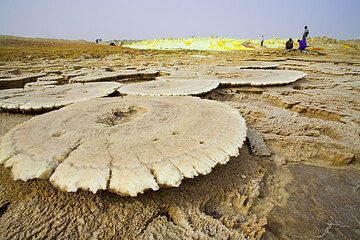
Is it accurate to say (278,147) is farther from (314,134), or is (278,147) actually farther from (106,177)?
(106,177)

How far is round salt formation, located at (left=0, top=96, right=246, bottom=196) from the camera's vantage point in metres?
0.99

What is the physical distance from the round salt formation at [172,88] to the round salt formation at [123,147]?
0.68 m

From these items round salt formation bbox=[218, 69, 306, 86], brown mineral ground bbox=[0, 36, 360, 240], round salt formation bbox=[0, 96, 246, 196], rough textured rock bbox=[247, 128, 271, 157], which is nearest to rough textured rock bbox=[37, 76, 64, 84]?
round salt formation bbox=[0, 96, 246, 196]

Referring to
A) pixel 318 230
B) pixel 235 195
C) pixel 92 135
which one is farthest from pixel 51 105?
pixel 318 230

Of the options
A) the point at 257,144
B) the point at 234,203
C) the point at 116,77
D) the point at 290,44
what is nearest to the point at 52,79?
the point at 116,77

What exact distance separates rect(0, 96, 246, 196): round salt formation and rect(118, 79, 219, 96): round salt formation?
0.68 meters

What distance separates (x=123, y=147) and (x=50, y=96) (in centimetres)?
188

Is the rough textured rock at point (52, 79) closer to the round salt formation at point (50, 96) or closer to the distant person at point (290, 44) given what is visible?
the round salt formation at point (50, 96)

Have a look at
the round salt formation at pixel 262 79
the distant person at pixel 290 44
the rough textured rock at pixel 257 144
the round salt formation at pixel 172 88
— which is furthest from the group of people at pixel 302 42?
the rough textured rock at pixel 257 144

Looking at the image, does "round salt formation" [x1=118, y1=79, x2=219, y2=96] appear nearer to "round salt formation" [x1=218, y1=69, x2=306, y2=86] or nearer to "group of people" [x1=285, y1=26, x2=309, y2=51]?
"round salt formation" [x1=218, y1=69, x2=306, y2=86]

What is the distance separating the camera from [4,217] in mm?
1021

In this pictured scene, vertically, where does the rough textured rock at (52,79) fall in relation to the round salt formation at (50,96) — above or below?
below

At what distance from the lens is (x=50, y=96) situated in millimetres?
2604

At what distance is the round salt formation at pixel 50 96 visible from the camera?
2.27m
